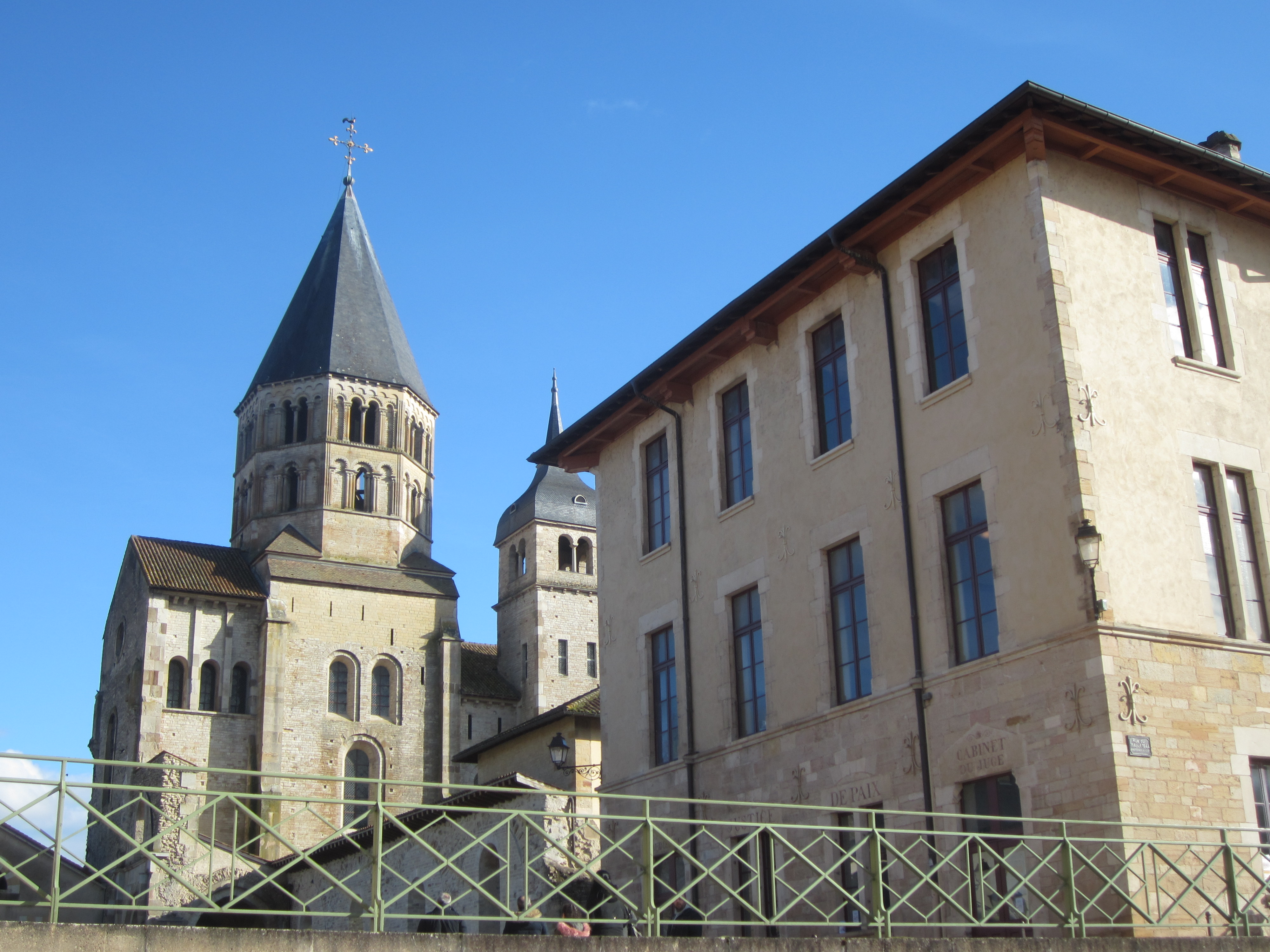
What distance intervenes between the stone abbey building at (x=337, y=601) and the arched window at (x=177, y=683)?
7 centimetres

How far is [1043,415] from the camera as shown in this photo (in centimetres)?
1335

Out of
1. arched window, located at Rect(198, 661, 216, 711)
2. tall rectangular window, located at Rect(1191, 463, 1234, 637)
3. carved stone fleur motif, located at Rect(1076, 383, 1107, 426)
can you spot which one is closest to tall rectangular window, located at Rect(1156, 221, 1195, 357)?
tall rectangular window, located at Rect(1191, 463, 1234, 637)

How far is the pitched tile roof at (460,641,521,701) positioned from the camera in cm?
5331

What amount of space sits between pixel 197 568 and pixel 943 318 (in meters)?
39.1

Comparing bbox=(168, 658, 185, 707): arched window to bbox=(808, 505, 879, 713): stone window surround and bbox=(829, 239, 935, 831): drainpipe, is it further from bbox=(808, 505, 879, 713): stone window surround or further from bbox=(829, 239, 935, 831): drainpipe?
bbox=(829, 239, 935, 831): drainpipe

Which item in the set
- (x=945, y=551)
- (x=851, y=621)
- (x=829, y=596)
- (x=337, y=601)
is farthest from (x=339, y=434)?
(x=945, y=551)

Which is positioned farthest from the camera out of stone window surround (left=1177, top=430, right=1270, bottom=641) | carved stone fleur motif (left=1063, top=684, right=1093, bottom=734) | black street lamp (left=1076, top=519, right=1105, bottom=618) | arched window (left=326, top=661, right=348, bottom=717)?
arched window (left=326, top=661, right=348, bottom=717)

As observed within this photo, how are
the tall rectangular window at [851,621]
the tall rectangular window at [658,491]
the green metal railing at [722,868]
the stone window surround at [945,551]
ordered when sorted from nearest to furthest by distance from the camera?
the green metal railing at [722,868], the stone window surround at [945,551], the tall rectangular window at [851,621], the tall rectangular window at [658,491]

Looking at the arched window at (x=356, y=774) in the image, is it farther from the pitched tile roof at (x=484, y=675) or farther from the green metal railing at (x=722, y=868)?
the green metal railing at (x=722, y=868)

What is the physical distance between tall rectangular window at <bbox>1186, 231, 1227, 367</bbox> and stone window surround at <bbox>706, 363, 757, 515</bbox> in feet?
17.1

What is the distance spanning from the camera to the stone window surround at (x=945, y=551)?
13.5 metres

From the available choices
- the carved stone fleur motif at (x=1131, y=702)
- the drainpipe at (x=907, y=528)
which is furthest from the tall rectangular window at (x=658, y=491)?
the carved stone fleur motif at (x=1131, y=702)

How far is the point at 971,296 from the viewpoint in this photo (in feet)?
47.6

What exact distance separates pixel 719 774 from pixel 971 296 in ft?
22.9
